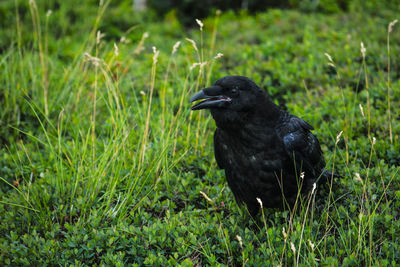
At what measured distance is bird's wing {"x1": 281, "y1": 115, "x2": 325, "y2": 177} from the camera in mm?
3254

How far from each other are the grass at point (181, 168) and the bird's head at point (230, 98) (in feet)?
1.97

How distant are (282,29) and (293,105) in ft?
10.5

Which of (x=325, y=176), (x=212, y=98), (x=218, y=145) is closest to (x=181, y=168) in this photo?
(x=218, y=145)

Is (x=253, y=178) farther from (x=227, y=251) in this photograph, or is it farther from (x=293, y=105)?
(x=293, y=105)

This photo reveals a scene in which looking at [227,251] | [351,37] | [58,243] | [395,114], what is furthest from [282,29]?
[58,243]

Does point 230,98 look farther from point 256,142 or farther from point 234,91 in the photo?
point 256,142

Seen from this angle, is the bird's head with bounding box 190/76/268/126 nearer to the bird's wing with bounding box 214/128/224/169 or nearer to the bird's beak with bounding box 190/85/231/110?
the bird's beak with bounding box 190/85/231/110

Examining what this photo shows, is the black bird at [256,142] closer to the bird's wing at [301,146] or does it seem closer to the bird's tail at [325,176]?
the bird's wing at [301,146]

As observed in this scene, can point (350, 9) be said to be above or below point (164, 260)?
above

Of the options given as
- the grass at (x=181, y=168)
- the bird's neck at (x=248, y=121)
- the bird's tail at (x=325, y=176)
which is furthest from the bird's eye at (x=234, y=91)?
the bird's tail at (x=325, y=176)

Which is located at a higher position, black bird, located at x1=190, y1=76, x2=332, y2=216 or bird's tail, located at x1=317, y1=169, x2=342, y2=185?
black bird, located at x1=190, y1=76, x2=332, y2=216

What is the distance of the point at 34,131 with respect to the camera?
475cm

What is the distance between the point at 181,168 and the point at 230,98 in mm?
1156

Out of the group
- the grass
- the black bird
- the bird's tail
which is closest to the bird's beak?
the black bird
